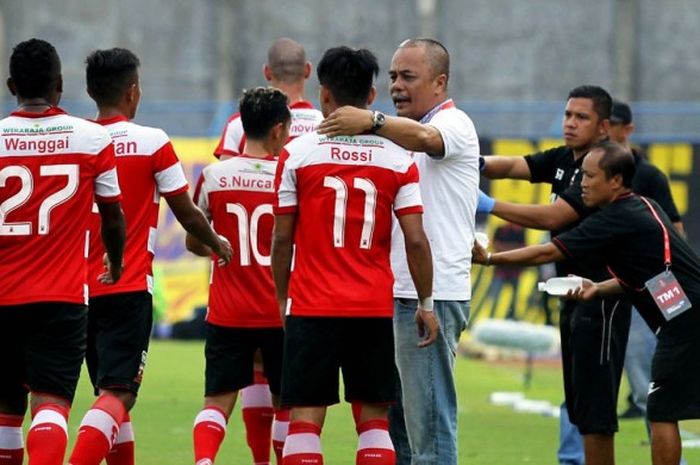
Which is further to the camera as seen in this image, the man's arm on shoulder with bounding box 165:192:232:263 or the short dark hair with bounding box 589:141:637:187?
the short dark hair with bounding box 589:141:637:187

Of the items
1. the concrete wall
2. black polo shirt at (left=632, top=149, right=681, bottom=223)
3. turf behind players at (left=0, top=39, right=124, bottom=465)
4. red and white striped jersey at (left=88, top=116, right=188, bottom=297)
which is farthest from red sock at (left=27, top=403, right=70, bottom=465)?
the concrete wall

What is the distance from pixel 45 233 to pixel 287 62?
3.31 m

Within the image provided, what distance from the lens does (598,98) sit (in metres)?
10.1

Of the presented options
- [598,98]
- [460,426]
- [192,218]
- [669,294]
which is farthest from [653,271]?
[460,426]

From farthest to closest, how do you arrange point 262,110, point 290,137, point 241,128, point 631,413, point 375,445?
point 631,413 → point 290,137 → point 241,128 → point 262,110 → point 375,445

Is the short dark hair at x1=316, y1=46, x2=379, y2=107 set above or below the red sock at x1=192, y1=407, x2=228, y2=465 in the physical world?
above

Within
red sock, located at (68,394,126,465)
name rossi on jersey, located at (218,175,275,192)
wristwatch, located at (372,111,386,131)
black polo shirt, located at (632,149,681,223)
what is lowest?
red sock, located at (68,394,126,465)

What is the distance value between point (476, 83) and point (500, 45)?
2.92 ft

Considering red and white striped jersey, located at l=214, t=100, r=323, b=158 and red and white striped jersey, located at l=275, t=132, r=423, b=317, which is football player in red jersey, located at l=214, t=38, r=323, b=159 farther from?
red and white striped jersey, located at l=275, t=132, r=423, b=317

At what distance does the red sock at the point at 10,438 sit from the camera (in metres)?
8.51

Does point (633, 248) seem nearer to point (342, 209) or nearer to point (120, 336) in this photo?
point (342, 209)

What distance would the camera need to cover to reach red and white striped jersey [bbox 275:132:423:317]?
26.7 ft

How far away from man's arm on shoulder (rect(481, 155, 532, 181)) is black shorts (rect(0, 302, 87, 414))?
9.82ft

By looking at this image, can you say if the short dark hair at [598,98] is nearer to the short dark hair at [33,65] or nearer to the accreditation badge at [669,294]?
the accreditation badge at [669,294]
